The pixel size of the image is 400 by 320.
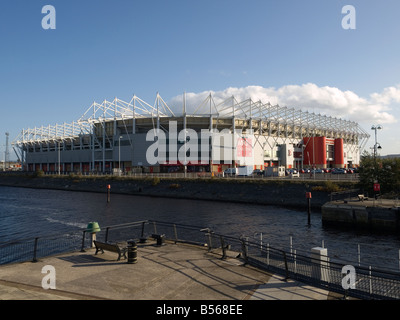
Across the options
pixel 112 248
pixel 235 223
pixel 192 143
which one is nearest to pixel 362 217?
pixel 235 223

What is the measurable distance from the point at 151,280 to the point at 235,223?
81.1 feet

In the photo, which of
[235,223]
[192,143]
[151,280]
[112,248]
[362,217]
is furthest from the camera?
[192,143]

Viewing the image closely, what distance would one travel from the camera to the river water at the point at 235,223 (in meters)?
23.3

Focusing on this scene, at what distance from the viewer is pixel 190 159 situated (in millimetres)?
91938

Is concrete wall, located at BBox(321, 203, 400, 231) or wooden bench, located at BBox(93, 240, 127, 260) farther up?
wooden bench, located at BBox(93, 240, 127, 260)

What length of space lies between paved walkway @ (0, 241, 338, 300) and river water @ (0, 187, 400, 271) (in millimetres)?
8442

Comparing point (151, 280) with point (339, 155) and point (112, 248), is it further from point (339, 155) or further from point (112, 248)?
point (339, 155)

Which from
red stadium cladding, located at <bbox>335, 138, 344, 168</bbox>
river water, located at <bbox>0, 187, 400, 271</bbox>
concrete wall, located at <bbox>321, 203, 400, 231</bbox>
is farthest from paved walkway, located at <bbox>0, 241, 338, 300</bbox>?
red stadium cladding, located at <bbox>335, 138, 344, 168</bbox>

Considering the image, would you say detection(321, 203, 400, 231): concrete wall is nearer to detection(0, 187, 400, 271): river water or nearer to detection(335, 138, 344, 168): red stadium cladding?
detection(0, 187, 400, 271): river water

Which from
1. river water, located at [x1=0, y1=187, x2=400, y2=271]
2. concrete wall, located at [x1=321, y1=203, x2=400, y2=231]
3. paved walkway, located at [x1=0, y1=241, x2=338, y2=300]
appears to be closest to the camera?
paved walkway, located at [x1=0, y1=241, x2=338, y2=300]

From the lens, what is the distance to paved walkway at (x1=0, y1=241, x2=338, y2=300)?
29.9 ft

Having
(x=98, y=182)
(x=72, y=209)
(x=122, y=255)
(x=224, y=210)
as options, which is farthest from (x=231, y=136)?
(x=122, y=255)

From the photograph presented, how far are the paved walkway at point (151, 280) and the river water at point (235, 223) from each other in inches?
332

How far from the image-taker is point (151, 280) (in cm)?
1041
